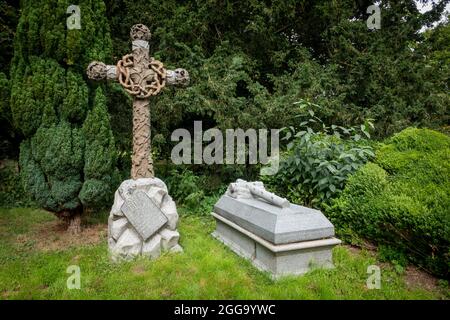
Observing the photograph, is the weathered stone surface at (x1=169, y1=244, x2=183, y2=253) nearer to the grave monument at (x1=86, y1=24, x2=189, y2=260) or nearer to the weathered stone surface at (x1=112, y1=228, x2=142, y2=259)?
the grave monument at (x1=86, y1=24, x2=189, y2=260)

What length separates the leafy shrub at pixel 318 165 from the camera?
478 cm

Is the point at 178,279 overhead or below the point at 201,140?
below

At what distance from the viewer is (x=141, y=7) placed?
672cm

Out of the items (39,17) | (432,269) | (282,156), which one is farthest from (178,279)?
(39,17)

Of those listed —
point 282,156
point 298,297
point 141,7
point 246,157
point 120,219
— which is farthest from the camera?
point 141,7

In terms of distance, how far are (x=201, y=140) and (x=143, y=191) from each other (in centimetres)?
250

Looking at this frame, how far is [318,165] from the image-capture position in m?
4.91

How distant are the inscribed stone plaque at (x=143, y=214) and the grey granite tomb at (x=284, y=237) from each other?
3.52ft

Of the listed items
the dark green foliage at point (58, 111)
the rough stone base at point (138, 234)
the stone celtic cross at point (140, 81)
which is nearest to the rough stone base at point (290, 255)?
the rough stone base at point (138, 234)

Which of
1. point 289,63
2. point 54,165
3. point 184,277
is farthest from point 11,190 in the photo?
point 289,63

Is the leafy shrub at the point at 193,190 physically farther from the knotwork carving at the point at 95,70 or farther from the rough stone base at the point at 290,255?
the knotwork carving at the point at 95,70

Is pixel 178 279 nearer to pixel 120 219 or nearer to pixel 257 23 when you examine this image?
pixel 120 219

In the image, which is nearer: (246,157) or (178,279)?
(178,279)

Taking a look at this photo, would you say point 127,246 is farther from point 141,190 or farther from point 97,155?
point 97,155
